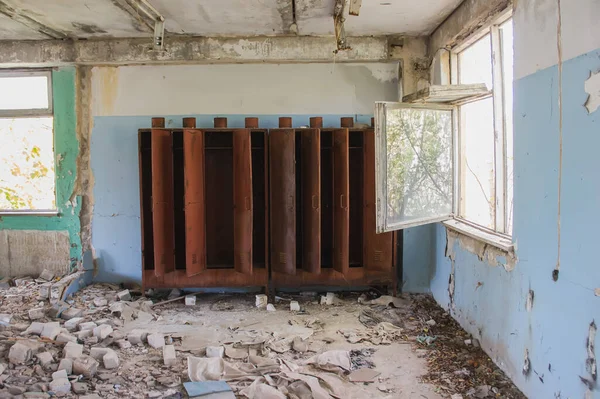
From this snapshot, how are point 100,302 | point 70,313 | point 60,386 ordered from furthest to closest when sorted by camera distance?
1. point 100,302
2. point 70,313
3. point 60,386

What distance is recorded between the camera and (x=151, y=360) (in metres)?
3.26

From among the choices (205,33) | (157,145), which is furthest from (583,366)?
(205,33)

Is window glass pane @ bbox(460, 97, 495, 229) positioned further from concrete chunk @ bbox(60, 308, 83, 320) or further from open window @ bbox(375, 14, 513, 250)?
concrete chunk @ bbox(60, 308, 83, 320)

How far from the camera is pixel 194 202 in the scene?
4.36 meters

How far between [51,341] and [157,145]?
1849 millimetres

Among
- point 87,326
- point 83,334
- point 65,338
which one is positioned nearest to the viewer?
point 65,338

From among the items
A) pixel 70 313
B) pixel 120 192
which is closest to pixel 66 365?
pixel 70 313

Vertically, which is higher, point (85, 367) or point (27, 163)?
point (27, 163)

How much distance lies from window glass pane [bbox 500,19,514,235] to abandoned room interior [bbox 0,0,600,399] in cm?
1

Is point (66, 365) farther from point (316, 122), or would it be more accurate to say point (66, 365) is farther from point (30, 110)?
point (30, 110)

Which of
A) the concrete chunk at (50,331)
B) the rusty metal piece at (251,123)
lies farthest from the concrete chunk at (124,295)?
the rusty metal piece at (251,123)

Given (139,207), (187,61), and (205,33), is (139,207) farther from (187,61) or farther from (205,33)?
(205,33)

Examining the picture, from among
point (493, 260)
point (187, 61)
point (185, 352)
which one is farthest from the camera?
point (187, 61)

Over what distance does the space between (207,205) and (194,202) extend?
40 centimetres
